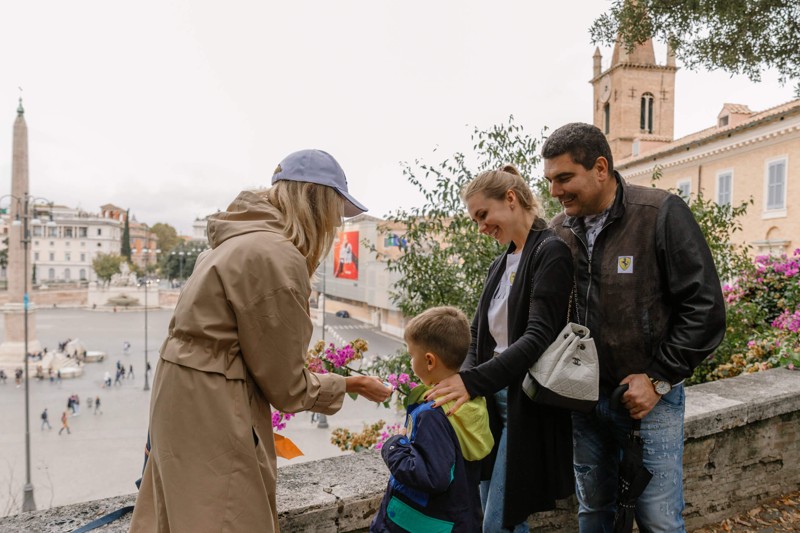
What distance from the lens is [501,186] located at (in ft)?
6.40

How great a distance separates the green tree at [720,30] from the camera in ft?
18.9

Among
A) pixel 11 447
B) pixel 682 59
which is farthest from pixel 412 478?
pixel 11 447

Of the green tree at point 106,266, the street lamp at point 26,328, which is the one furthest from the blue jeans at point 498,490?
the green tree at point 106,266

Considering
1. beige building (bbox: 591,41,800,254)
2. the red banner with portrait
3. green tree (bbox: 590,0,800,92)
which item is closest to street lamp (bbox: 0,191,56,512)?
green tree (bbox: 590,0,800,92)

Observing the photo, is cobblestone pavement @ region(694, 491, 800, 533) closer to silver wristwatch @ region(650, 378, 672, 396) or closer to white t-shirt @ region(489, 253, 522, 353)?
silver wristwatch @ region(650, 378, 672, 396)

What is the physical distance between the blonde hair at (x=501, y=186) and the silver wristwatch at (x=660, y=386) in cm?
66

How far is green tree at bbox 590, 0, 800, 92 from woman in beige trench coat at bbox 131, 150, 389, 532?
5930 mm

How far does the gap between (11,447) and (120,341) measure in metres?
26.6

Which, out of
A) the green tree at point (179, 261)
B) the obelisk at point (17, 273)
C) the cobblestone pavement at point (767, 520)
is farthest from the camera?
the green tree at point (179, 261)

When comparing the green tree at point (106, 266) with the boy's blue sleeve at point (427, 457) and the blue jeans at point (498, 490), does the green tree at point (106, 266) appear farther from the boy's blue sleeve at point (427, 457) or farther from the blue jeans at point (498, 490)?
the boy's blue sleeve at point (427, 457)

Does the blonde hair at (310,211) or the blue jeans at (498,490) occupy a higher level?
the blonde hair at (310,211)

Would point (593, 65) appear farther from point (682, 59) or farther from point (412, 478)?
point (412, 478)

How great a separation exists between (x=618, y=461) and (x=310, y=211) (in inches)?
54.3

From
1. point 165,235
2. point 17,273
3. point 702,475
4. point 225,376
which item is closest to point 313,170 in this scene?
point 225,376
